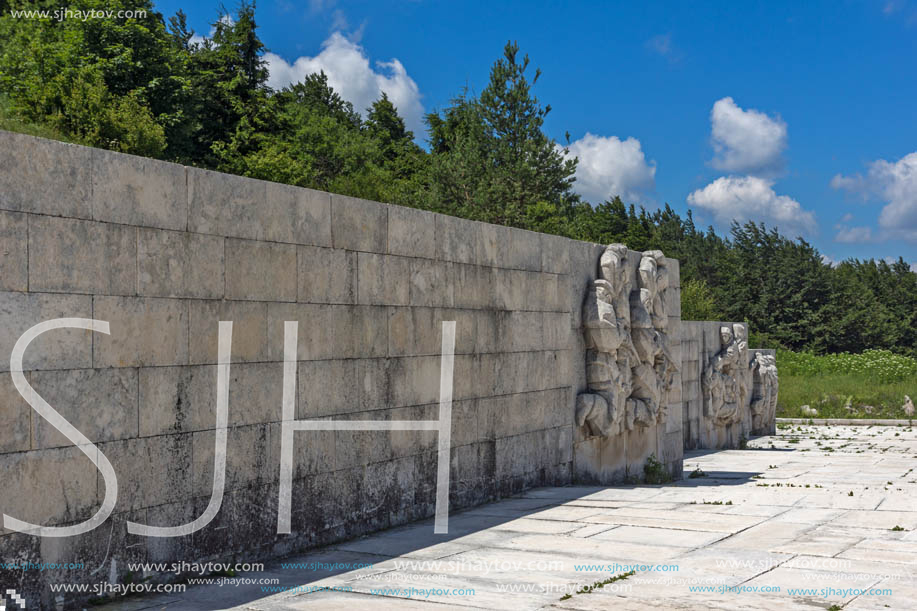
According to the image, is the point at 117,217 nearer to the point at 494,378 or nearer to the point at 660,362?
the point at 494,378

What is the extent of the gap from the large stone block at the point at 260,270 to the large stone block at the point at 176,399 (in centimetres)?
60

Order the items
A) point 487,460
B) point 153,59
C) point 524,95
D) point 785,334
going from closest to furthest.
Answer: point 487,460 → point 153,59 → point 524,95 → point 785,334

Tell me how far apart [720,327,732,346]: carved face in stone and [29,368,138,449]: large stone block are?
16557 mm

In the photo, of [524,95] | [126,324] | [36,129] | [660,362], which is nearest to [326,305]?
[126,324]

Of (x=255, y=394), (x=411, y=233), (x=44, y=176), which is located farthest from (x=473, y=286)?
(x=44, y=176)

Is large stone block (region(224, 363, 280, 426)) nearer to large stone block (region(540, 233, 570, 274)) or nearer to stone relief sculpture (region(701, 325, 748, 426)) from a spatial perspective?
large stone block (region(540, 233, 570, 274))

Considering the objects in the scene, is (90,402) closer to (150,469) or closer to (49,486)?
(49,486)

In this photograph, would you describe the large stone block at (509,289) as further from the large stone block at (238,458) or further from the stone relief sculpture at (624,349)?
the large stone block at (238,458)

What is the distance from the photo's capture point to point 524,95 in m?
36.1

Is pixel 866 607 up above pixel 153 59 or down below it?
below

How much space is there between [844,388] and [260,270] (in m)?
28.2

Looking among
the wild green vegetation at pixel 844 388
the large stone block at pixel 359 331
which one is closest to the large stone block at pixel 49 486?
the large stone block at pixel 359 331

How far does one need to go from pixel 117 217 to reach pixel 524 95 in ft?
106

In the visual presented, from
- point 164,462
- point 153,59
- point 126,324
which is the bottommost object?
point 164,462
